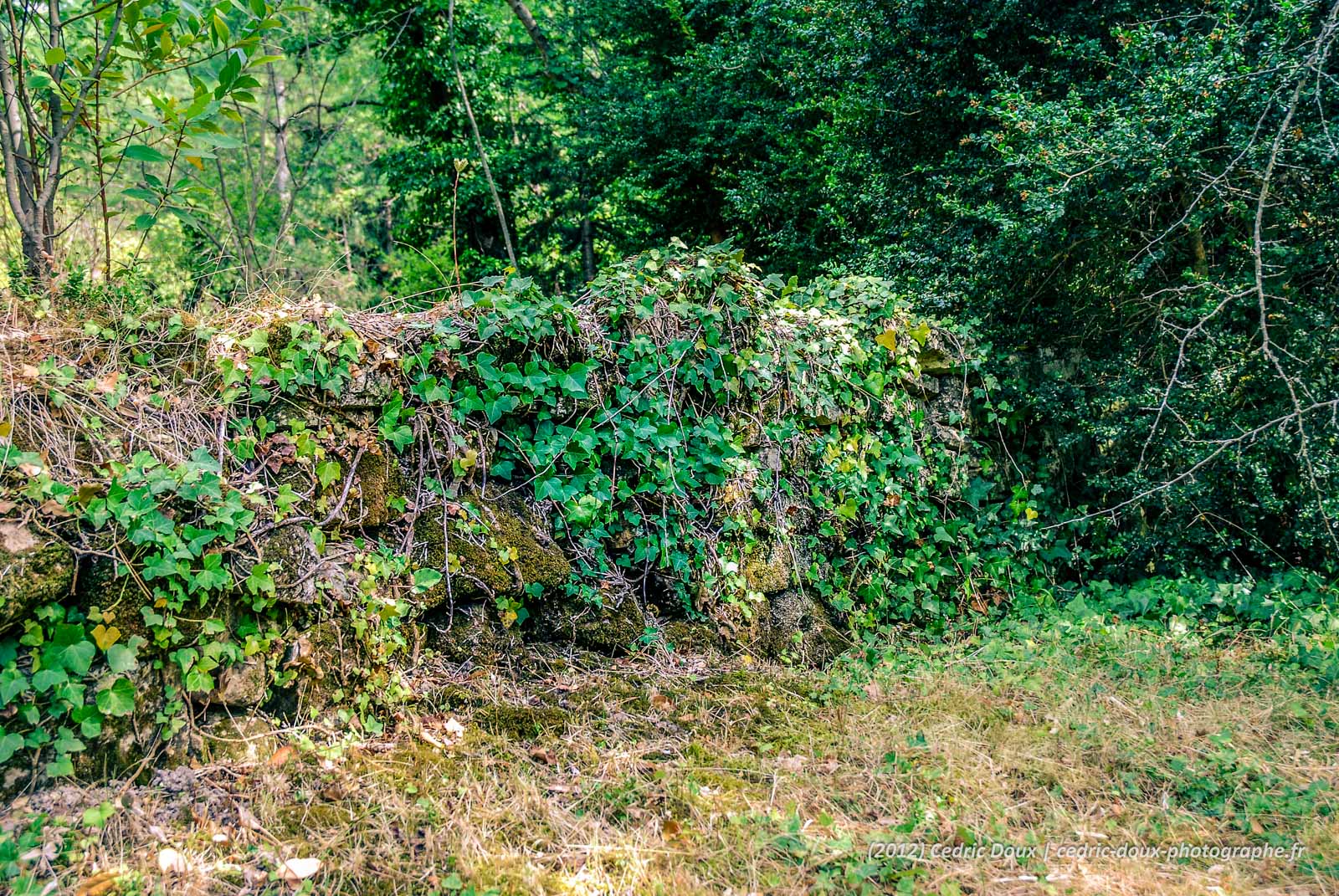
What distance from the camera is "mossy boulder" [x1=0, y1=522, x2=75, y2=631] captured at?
234 centimetres

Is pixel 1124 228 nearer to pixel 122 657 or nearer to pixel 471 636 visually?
pixel 471 636

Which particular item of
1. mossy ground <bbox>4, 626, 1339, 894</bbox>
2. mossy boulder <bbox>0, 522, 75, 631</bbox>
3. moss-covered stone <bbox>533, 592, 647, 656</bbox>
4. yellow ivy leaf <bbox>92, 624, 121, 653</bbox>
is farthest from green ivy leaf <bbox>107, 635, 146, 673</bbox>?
moss-covered stone <bbox>533, 592, 647, 656</bbox>

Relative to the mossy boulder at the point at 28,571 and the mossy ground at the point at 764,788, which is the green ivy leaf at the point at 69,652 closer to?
the mossy boulder at the point at 28,571

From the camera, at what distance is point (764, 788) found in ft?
9.47

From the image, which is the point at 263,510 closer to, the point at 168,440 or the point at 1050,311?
the point at 168,440

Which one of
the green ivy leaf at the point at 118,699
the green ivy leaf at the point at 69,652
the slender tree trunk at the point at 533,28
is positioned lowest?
the green ivy leaf at the point at 118,699

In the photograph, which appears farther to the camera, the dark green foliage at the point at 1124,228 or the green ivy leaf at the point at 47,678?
the dark green foliage at the point at 1124,228

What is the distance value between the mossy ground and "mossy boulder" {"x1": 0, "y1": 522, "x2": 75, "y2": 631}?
57cm

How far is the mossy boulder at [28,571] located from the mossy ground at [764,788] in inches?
22.6

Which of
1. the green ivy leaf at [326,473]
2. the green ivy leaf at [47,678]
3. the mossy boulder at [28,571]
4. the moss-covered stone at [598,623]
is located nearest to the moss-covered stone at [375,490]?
the green ivy leaf at [326,473]

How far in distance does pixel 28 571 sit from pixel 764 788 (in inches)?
98.3

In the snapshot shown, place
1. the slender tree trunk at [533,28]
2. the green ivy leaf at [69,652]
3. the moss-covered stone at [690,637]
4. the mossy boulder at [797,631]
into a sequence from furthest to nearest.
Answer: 1. the slender tree trunk at [533,28]
2. the mossy boulder at [797,631]
3. the moss-covered stone at [690,637]
4. the green ivy leaf at [69,652]

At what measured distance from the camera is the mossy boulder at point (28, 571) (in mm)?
2342

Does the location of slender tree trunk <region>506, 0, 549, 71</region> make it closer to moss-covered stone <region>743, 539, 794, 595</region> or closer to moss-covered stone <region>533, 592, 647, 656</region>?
moss-covered stone <region>743, 539, 794, 595</region>
